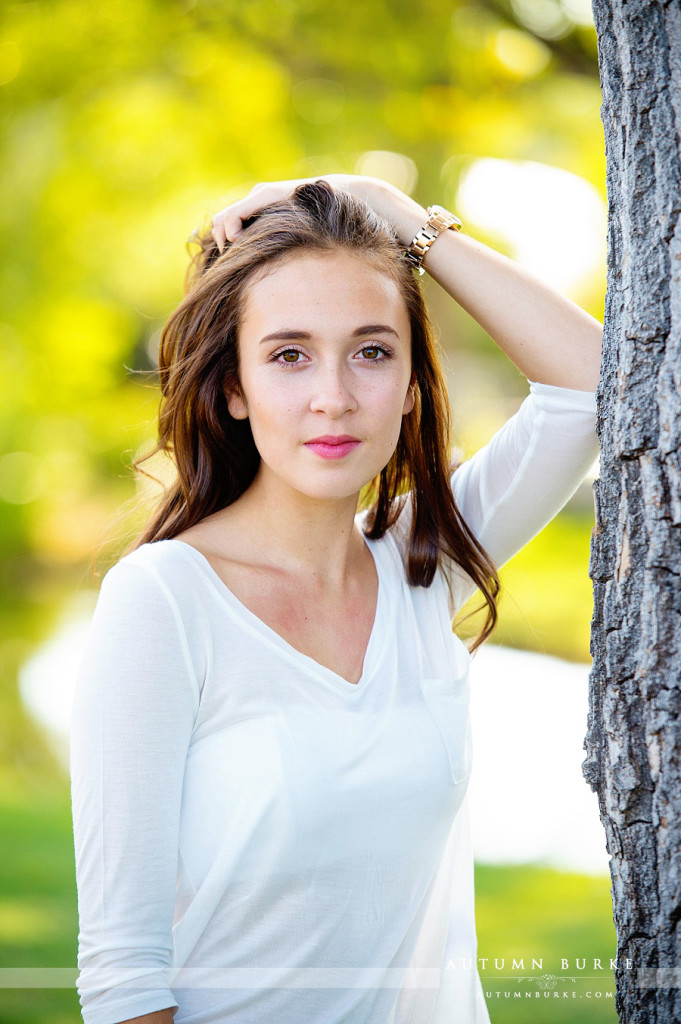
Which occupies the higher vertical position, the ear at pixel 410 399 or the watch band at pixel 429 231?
the watch band at pixel 429 231

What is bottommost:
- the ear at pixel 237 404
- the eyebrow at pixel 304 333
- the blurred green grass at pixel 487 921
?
the blurred green grass at pixel 487 921

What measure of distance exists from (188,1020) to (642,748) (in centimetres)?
74

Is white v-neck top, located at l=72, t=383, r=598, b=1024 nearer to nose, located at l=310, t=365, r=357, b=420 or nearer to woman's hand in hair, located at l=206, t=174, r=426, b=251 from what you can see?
nose, located at l=310, t=365, r=357, b=420

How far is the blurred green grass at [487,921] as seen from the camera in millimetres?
2617

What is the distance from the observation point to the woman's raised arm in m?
1.63

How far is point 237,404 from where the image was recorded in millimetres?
1688

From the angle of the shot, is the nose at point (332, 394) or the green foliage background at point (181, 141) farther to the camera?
the green foliage background at point (181, 141)

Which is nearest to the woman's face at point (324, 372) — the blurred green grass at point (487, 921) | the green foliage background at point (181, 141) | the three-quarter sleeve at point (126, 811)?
the three-quarter sleeve at point (126, 811)

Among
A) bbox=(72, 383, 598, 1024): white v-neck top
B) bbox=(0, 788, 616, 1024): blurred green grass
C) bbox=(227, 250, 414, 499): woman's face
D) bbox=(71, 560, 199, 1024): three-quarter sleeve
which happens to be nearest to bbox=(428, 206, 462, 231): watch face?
bbox=(227, 250, 414, 499): woman's face

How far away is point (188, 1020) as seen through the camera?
1.39 m

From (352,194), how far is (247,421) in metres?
0.43

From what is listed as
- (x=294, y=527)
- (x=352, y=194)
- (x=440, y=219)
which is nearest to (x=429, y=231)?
(x=440, y=219)

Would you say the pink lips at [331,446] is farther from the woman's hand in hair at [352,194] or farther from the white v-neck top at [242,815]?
the woman's hand in hair at [352,194]

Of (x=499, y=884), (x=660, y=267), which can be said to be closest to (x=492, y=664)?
(x=499, y=884)
